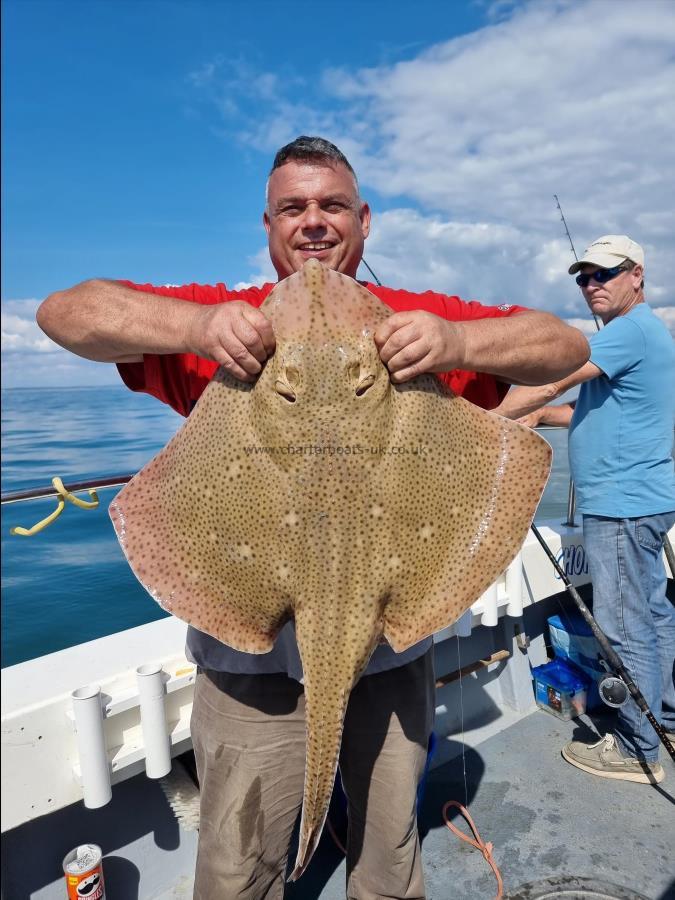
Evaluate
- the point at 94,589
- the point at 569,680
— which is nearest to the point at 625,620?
the point at 569,680

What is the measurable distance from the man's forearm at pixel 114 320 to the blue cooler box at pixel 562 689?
398 centimetres

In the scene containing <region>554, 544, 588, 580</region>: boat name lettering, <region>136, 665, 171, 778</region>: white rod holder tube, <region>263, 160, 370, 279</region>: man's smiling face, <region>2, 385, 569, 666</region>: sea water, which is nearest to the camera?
<region>263, 160, 370, 279</region>: man's smiling face

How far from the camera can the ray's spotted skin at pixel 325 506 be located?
5.33 ft

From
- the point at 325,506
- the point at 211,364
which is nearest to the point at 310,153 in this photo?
the point at 211,364

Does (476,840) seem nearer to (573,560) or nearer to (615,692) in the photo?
(615,692)

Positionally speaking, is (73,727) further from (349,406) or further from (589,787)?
(589,787)

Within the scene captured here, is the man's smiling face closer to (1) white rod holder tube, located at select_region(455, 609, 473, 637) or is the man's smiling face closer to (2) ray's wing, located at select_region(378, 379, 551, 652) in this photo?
(2) ray's wing, located at select_region(378, 379, 551, 652)

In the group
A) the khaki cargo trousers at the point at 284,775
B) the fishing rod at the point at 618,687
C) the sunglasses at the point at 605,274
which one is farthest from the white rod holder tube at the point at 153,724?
the sunglasses at the point at 605,274

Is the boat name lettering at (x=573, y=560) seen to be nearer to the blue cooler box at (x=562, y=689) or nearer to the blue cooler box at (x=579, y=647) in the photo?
the blue cooler box at (x=579, y=647)

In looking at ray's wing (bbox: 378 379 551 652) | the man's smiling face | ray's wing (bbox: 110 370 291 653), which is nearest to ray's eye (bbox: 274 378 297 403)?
ray's wing (bbox: 110 370 291 653)

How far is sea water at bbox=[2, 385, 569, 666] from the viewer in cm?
991

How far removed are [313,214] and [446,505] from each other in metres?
1.15

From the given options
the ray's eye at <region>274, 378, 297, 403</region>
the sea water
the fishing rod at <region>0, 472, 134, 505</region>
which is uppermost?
the ray's eye at <region>274, 378, 297, 403</region>

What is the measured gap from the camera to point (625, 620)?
371 cm
